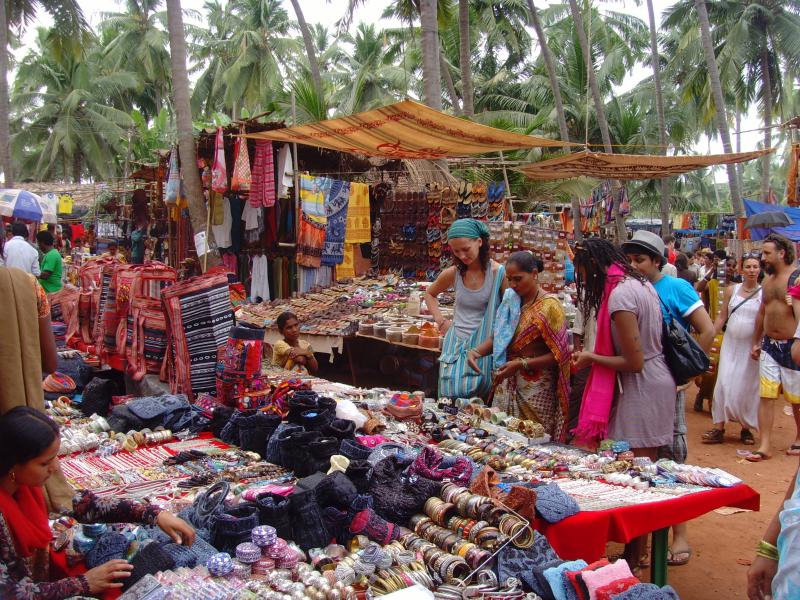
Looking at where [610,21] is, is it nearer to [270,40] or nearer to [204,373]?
[270,40]

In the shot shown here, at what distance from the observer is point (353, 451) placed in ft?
10.5

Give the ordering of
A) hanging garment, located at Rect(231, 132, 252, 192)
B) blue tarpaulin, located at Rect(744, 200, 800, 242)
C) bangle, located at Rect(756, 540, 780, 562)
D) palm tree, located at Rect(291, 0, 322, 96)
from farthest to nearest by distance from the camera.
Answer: palm tree, located at Rect(291, 0, 322, 96) → blue tarpaulin, located at Rect(744, 200, 800, 242) → hanging garment, located at Rect(231, 132, 252, 192) → bangle, located at Rect(756, 540, 780, 562)

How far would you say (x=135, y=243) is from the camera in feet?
45.1

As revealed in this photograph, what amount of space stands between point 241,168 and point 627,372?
21.8 feet

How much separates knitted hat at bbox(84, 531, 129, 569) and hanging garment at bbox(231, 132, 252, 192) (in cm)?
708

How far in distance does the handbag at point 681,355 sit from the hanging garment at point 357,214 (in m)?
6.79

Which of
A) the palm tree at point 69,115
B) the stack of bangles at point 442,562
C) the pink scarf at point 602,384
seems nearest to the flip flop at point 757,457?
the pink scarf at point 602,384

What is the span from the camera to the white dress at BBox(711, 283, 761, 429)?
636 centimetres

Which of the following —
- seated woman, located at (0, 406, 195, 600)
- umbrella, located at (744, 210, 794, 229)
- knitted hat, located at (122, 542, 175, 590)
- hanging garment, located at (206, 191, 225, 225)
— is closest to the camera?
seated woman, located at (0, 406, 195, 600)

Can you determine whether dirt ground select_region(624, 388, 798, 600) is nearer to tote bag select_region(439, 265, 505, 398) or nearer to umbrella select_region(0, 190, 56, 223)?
tote bag select_region(439, 265, 505, 398)

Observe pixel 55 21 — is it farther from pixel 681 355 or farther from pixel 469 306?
pixel 681 355

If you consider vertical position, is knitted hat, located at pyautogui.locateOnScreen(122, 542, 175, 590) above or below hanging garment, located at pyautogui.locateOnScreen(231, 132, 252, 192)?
below

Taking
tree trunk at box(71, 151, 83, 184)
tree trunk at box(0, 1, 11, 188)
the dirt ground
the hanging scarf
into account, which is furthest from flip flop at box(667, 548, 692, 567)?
tree trunk at box(71, 151, 83, 184)

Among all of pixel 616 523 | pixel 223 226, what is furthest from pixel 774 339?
pixel 223 226
